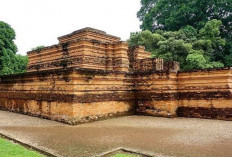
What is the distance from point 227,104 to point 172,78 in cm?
246

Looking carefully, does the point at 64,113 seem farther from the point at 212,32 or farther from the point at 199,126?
the point at 212,32

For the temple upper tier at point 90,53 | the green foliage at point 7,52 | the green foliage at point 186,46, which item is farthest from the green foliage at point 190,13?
the temple upper tier at point 90,53

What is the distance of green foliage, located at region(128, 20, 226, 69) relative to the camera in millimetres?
21188

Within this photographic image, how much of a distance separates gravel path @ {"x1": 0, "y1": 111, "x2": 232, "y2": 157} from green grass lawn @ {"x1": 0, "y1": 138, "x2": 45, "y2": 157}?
301 mm

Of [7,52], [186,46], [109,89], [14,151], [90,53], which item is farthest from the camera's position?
[7,52]

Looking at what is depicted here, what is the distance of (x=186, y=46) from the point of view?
2194 cm

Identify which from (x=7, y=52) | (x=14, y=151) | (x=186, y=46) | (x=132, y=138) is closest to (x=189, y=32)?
(x=186, y=46)

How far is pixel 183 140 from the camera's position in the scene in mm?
5859

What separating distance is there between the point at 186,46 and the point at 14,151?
19780mm

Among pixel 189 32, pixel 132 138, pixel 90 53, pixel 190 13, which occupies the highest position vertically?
pixel 190 13

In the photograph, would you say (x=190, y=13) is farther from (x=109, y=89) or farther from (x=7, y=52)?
(x=109, y=89)

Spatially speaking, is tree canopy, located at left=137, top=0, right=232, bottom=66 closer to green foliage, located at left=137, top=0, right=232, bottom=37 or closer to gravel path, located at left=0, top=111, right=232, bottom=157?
green foliage, located at left=137, top=0, right=232, bottom=37

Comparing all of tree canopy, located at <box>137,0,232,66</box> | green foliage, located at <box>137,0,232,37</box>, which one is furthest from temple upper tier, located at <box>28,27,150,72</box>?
green foliage, located at <box>137,0,232,37</box>

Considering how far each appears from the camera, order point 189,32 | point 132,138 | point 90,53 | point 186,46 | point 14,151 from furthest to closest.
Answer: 1. point 189,32
2. point 186,46
3. point 90,53
4. point 132,138
5. point 14,151
